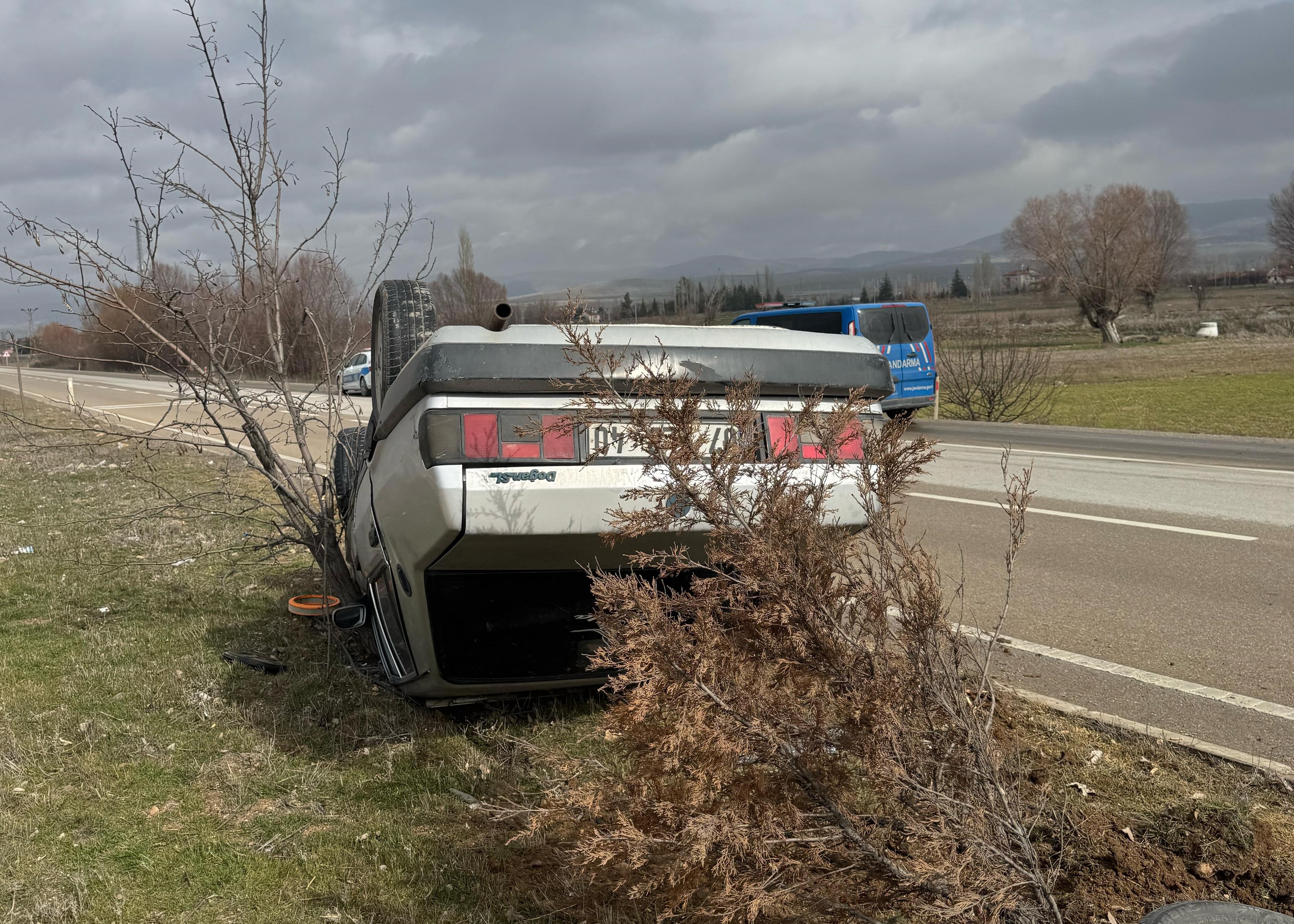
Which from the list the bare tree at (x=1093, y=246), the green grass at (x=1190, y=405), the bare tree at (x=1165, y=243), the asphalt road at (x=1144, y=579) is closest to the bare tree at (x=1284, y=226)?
the bare tree at (x=1165, y=243)

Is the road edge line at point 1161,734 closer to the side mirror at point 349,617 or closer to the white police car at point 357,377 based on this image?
the side mirror at point 349,617

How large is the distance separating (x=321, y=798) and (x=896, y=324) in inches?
676

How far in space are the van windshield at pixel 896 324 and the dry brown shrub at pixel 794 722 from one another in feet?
56.3

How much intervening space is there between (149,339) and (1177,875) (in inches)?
176

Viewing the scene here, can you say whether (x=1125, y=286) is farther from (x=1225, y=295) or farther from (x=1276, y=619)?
(x=1276, y=619)

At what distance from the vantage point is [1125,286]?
5706cm

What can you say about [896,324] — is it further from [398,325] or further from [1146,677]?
[398,325]

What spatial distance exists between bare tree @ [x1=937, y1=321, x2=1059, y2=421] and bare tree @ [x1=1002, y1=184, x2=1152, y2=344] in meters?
37.2

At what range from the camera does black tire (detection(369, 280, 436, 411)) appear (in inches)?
150

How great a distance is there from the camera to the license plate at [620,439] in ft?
9.14

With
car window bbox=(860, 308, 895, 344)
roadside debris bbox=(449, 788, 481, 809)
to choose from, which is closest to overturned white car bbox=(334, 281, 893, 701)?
roadside debris bbox=(449, 788, 481, 809)

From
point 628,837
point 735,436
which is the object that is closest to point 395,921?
point 628,837

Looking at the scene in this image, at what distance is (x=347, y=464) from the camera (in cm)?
515

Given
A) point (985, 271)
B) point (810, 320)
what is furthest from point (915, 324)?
point (985, 271)
